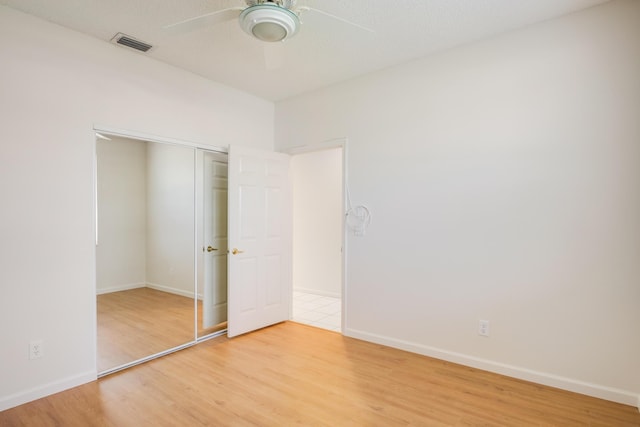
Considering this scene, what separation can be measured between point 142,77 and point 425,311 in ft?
11.0

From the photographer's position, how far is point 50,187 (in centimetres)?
245

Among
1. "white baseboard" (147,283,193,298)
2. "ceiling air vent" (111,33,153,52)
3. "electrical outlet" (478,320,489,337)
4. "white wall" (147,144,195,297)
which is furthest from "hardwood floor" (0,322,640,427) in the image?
"ceiling air vent" (111,33,153,52)

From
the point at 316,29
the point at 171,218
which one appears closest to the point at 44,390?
the point at 171,218

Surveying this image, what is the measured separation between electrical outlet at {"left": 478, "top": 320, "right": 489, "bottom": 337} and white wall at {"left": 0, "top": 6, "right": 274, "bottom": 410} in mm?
3151

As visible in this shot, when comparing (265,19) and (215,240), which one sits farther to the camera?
(215,240)

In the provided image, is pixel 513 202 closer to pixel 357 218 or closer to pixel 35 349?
pixel 357 218

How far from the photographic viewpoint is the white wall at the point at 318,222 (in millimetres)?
5273

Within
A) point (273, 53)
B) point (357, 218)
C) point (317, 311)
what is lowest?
point (317, 311)

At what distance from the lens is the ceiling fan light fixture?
6.05ft

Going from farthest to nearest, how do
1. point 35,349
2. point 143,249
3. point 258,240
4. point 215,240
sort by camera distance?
point 258,240 → point 215,240 → point 143,249 → point 35,349

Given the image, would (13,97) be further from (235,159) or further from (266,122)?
(266,122)

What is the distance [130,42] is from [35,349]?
245 centimetres

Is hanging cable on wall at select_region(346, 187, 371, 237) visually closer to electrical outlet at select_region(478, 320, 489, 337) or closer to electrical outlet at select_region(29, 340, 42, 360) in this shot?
electrical outlet at select_region(478, 320, 489, 337)

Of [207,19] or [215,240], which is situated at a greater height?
[207,19]
